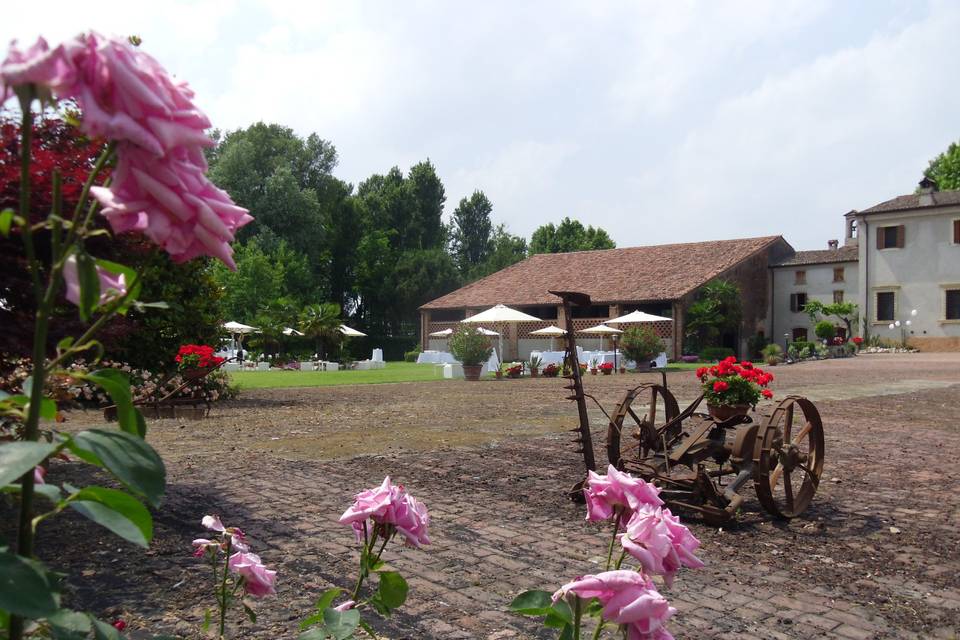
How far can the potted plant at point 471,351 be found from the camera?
79.7ft

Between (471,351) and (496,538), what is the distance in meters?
19.5

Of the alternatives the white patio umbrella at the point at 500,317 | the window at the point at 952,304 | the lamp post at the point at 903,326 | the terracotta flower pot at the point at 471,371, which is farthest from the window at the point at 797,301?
the terracotta flower pot at the point at 471,371

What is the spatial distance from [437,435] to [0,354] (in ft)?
18.9

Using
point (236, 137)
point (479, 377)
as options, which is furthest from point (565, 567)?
point (236, 137)

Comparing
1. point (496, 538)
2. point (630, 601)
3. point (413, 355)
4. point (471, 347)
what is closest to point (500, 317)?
point (471, 347)

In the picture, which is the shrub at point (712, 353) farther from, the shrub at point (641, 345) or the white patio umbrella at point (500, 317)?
the white patio umbrella at point (500, 317)

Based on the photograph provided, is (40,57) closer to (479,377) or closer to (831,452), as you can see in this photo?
(831,452)

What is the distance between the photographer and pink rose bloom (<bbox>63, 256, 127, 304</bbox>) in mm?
800

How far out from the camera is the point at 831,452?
841 centimetres

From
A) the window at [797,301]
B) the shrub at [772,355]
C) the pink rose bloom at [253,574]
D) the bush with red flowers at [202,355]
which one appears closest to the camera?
the pink rose bloom at [253,574]

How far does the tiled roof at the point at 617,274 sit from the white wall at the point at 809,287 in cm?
233

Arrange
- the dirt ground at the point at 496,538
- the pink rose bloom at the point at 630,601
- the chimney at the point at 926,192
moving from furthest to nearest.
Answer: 1. the chimney at the point at 926,192
2. the dirt ground at the point at 496,538
3. the pink rose bloom at the point at 630,601

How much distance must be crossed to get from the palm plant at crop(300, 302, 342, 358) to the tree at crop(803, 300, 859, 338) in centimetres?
2639

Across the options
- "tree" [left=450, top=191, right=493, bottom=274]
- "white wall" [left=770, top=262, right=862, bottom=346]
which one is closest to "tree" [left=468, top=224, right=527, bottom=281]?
"tree" [left=450, top=191, right=493, bottom=274]
